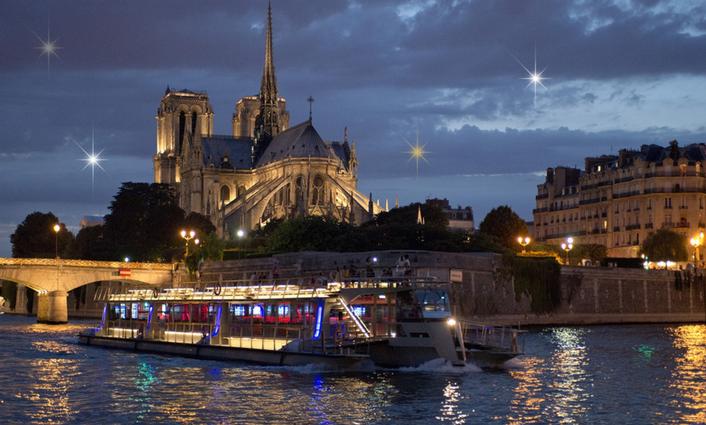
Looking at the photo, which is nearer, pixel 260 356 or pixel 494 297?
pixel 260 356

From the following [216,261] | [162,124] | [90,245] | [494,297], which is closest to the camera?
[494,297]

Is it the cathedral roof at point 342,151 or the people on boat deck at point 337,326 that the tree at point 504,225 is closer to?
the cathedral roof at point 342,151

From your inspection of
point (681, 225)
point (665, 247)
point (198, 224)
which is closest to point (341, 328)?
point (665, 247)

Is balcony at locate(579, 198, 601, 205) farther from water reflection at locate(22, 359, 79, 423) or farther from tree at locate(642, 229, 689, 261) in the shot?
water reflection at locate(22, 359, 79, 423)

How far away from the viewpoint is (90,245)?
377 feet

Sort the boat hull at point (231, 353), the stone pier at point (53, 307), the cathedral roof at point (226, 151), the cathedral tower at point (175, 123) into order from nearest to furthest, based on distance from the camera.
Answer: the boat hull at point (231, 353) < the stone pier at point (53, 307) < the cathedral roof at point (226, 151) < the cathedral tower at point (175, 123)

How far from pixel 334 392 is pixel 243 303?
465 inches

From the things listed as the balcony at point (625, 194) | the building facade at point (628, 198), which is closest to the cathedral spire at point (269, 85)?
the building facade at point (628, 198)

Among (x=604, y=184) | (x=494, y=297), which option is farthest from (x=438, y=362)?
(x=604, y=184)

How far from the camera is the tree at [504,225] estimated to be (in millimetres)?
105062

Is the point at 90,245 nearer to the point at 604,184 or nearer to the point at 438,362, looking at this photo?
the point at 604,184

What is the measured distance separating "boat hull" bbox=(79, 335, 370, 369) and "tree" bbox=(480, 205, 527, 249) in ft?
183

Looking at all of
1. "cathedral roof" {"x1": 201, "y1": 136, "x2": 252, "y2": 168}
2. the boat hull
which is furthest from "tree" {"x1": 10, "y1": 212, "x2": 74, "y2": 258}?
the boat hull

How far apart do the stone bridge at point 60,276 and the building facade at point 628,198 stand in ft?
139
